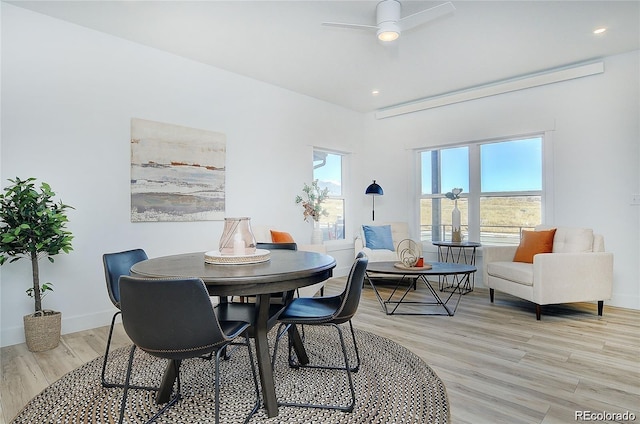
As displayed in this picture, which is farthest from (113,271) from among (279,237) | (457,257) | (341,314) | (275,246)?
(457,257)

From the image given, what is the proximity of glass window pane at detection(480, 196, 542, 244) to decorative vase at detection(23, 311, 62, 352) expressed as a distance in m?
4.87

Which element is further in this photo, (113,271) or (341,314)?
(113,271)

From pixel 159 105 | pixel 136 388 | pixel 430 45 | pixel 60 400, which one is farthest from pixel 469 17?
pixel 60 400

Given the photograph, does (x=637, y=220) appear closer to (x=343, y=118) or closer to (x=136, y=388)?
(x=343, y=118)

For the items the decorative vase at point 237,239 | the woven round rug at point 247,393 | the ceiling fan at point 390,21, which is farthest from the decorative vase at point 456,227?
the decorative vase at point 237,239

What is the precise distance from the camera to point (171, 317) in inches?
58.2

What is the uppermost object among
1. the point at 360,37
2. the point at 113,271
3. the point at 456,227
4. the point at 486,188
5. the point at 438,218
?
the point at 360,37

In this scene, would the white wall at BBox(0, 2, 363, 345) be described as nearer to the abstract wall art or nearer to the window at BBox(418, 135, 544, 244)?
the abstract wall art

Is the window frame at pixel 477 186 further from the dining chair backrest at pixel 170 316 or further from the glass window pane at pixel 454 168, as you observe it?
the dining chair backrest at pixel 170 316

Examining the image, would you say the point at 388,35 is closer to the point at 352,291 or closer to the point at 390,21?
the point at 390,21

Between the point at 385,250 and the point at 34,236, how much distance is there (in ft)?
12.8

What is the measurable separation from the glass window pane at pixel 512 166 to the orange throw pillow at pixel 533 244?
0.86m

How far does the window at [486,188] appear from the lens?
15.4 ft

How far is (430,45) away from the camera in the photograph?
365 cm
